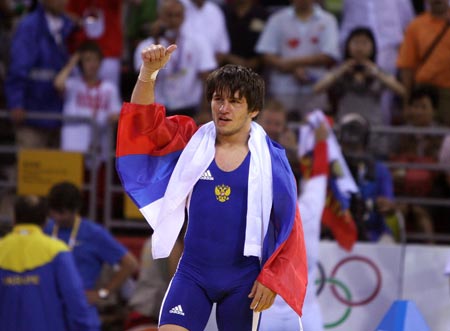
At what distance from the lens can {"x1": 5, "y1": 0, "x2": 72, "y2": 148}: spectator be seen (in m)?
11.8

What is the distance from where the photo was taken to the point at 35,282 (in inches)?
329

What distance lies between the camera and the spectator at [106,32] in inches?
487

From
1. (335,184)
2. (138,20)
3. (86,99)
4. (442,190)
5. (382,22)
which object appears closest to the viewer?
(335,184)

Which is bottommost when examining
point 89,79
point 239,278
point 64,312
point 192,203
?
point 64,312

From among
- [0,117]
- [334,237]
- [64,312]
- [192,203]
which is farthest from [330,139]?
[0,117]

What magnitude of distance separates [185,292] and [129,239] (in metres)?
5.27

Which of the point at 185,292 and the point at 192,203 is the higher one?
the point at 192,203

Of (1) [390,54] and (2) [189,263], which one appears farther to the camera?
(1) [390,54]

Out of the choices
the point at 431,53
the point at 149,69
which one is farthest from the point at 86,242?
the point at 431,53

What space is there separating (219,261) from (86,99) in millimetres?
5968

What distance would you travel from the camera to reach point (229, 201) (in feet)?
20.4

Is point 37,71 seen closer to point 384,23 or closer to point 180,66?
point 180,66

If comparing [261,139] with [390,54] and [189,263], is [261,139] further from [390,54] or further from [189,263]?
[390,54]

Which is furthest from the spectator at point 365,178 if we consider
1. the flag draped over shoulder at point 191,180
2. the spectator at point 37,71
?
the flag draped over shoulder at point 191,180
